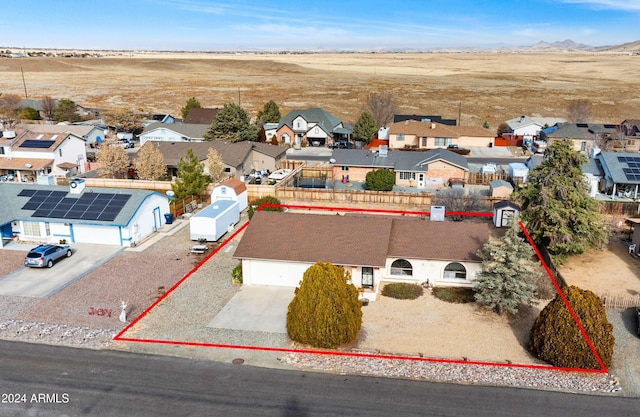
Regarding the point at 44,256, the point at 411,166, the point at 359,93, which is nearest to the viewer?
the point at 44,256

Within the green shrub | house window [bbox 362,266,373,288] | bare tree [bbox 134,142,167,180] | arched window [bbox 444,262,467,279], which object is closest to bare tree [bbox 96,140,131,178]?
bare tree [bbox 134,142,167,180]

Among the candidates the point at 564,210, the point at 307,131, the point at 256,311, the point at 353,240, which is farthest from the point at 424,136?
the point at 256,311

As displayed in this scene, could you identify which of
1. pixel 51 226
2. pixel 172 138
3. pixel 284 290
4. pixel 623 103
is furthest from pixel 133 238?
pixel 623 103

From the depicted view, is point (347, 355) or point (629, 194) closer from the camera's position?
point (347, 355)

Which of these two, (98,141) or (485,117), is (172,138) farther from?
(485,117)

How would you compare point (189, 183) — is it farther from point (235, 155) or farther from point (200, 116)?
point (200, 116)

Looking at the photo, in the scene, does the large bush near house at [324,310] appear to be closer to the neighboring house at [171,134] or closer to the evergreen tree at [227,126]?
the evergreen tree at [227,126]
